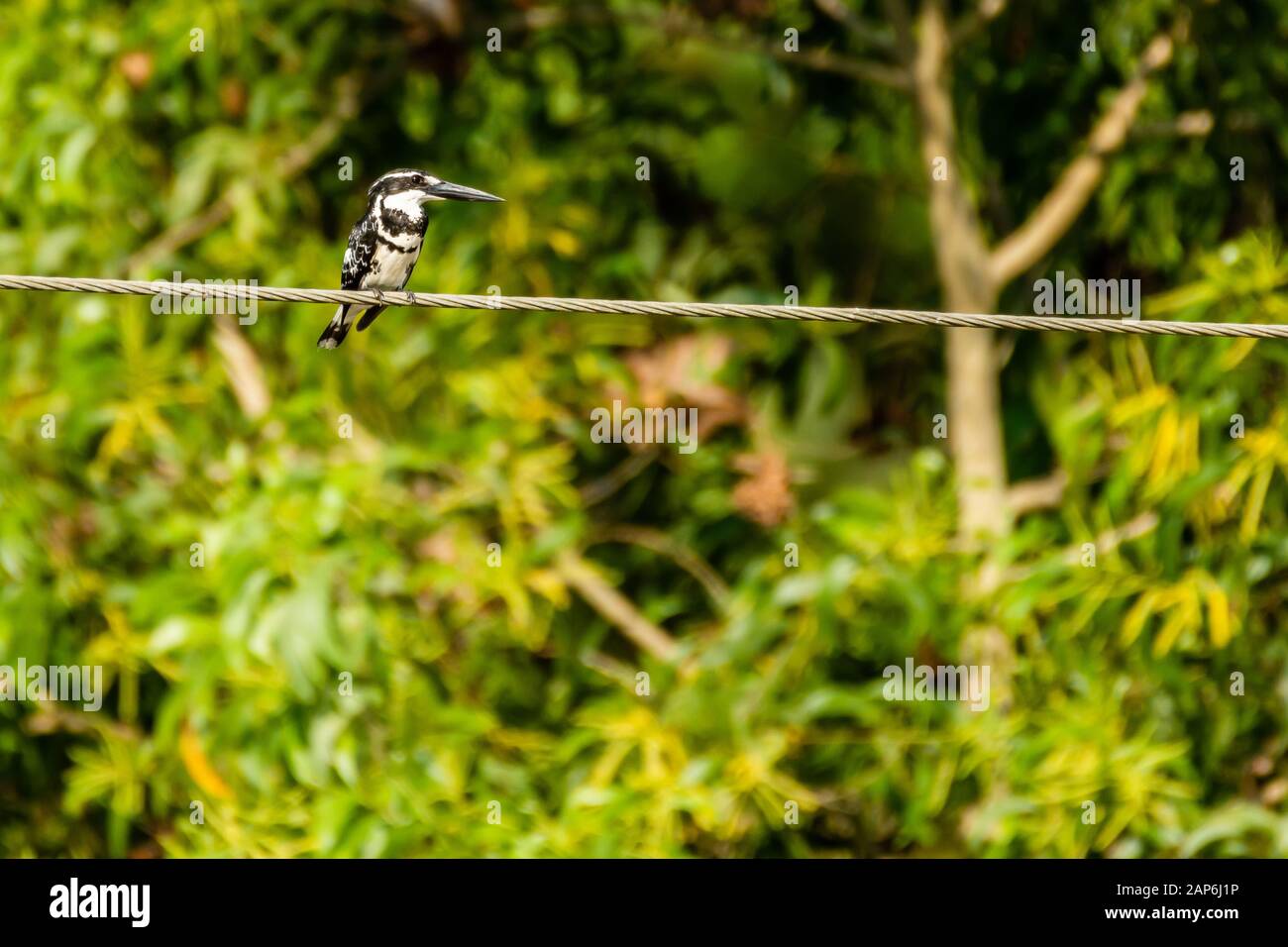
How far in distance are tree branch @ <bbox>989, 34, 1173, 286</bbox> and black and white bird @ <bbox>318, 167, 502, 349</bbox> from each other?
2.19 meters

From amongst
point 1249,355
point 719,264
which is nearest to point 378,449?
point 719,264

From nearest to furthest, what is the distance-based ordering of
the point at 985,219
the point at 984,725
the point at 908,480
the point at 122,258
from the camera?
the point at 984,725 < the point at 908,480 < the point at 122,258 < the point at 985,219

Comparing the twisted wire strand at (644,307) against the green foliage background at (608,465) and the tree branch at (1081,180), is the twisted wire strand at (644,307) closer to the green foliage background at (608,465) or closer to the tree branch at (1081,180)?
the green foliage background at (608,465)

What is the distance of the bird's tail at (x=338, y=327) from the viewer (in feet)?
18.1

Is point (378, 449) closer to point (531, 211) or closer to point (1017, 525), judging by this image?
point (531, 211)

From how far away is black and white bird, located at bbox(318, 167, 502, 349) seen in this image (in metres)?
4.99

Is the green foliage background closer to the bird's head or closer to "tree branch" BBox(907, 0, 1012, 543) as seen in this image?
"tree branch" BBox(907, 0, 1012, 543)

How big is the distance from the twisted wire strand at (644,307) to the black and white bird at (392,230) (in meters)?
1.08

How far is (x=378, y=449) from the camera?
5.89 m

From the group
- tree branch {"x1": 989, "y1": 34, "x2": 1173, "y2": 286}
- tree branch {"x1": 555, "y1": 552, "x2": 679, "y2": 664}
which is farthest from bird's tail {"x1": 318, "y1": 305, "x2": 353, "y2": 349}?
tree branch {"x1": 989, "y1": 34, "x2": 1173, "y2": 286}

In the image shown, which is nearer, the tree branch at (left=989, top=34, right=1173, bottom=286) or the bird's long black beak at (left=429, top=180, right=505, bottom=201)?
the bird's long black beak at (left=429, top=180, right=505, bottom=201)

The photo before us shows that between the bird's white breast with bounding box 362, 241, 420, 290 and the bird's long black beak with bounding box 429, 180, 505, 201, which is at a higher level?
the bird's long black beak with bounding box 429, 180, 505, 201

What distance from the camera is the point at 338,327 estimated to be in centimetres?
555

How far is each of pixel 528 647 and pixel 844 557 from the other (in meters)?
1.18
